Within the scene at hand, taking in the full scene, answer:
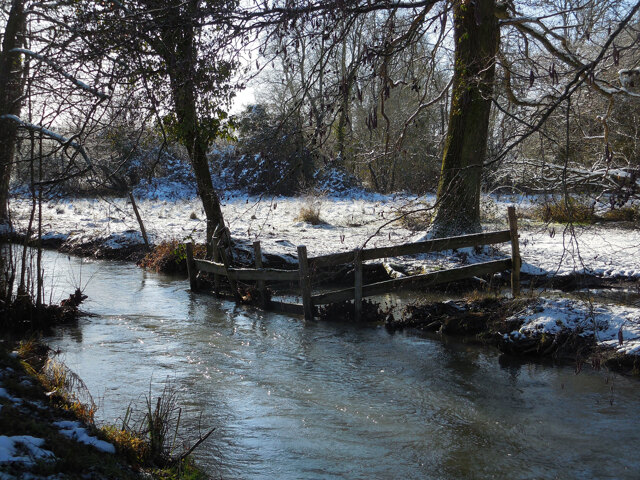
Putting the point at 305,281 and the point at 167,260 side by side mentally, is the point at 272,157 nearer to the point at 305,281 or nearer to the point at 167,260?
the point at 305,281

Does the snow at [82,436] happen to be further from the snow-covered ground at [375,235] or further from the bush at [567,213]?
the bush at [567,213]

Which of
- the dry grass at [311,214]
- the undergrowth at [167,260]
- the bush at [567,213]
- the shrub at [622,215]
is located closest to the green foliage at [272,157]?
the bush at [567,213]

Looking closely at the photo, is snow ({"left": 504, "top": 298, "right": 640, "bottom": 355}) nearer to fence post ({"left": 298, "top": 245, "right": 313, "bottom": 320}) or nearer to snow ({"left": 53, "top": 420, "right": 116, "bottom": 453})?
fence post ({"left": 298, "top": 245, "right": 313, "bottom": 320})

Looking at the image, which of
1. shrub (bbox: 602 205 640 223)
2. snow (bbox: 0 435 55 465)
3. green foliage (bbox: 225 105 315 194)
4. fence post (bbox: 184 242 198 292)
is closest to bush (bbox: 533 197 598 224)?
shrub (bbox: 602 205 640 223)

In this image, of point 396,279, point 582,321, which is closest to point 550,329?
point 582,321

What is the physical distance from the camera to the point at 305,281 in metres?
11.0

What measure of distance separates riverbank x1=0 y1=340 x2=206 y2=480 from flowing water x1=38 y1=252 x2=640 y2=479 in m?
1.04

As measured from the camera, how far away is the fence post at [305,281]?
1065cm

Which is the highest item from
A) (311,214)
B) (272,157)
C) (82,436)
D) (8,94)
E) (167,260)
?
(8,94)

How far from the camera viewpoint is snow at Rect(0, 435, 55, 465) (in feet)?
11.4

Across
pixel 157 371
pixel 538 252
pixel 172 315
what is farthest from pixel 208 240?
pixel 538 252

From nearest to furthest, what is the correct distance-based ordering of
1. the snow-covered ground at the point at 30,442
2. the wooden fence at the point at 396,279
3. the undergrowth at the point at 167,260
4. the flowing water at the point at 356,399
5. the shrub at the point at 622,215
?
the snow-covered ground at the point at 30,442 → the flowing water at the point at 356,399 → the wooden fence at the point at 396,279 → the undergrowth at the point at 167,260 → the shrub at the point at 622,215

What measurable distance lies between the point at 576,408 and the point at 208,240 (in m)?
10.4

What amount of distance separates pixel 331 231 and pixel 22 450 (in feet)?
55.2
